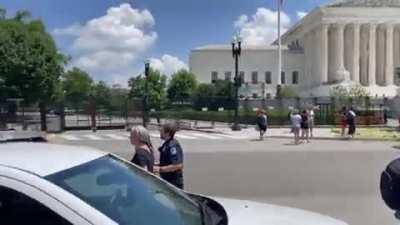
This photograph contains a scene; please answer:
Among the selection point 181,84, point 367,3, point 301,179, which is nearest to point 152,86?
point 181,84

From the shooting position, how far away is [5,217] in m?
3.06

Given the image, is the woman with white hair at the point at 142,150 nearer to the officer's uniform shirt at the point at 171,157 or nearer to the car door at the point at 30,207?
the officer's uniform shirt at the point at 171,157

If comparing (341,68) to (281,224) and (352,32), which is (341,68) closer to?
(352,32)

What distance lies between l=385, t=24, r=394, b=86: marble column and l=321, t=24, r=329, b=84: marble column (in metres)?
11.1

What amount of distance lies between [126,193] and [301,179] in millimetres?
11451

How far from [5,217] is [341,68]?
395 ft

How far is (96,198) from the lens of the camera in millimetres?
3299

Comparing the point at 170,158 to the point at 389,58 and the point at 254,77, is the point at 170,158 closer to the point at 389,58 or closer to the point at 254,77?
the point at 389,58

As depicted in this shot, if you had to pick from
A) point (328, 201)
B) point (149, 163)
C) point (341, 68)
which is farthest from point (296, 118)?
point (341, 68)

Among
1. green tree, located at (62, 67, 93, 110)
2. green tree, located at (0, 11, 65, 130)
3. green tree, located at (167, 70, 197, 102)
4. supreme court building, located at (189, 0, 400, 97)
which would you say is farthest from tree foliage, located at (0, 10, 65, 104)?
supreme court building, located at (189, 0, 400, 97)

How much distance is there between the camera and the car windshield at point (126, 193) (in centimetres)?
320

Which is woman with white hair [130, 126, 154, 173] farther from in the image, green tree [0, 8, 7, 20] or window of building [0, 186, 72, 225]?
green tree [0, 8, 7, 20]

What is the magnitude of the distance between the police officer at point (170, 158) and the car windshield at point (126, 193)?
10.4ft

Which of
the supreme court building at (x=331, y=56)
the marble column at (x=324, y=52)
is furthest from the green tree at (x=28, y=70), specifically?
the marble column at (x=324, y=52)
